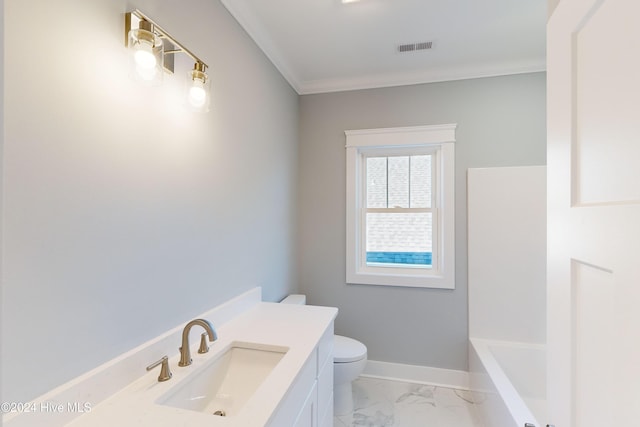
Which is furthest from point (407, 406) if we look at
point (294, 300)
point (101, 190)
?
point (101, 190)

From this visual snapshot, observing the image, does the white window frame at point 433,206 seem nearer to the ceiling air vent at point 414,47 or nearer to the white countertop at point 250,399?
the ceiling air vent at point 414,47

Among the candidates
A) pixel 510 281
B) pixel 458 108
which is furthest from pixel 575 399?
pixel 458 108

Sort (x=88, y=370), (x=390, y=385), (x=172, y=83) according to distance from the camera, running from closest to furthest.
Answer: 1. (x=88, y=370)
2. (x=172, y=83)
3. (x=390, y=385)

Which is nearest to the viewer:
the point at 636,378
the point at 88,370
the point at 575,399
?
the point at 636,378

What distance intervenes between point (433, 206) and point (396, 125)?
30.2 inches

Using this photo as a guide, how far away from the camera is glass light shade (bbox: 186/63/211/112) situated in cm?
126

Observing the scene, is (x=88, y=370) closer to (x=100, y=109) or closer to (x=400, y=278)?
(x=100, y=109)

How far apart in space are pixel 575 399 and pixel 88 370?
1.28 meters

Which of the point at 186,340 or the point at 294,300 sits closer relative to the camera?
the point at 186,340

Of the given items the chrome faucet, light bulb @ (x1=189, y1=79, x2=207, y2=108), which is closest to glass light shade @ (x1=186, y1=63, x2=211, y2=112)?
light bulb @ (x1=189, y1=79, x2=207, y2=108)

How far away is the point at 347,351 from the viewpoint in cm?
211

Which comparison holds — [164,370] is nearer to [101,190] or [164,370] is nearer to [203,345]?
[203,345]

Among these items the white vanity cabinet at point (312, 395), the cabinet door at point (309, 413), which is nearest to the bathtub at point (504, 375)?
the white vanity cabinet at point (312, 395)

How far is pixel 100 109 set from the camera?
36.9 inches
